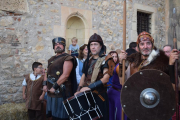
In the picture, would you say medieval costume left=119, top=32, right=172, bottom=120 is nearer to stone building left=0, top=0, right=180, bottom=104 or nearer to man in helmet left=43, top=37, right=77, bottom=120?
man in helmet left=43, top=37, right=77, bottom=120

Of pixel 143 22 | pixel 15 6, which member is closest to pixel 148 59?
pixel 15 6

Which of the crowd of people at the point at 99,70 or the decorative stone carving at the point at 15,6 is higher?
the decorative stone carving at the point at 15,6

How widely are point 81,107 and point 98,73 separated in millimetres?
581

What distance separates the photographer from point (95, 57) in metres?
3.07

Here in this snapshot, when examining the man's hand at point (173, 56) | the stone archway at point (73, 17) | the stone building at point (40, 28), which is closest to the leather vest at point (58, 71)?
the man's hand at point (173, 56)

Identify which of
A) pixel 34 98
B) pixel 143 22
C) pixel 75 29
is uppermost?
pixel 143 22

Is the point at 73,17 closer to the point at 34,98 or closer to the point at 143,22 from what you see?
the point at 34,98

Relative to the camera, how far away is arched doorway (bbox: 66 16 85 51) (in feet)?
21.6

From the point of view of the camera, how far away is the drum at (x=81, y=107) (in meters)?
2.57

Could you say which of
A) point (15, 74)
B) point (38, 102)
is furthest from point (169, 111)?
point (15, 74)

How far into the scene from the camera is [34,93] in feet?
14.6

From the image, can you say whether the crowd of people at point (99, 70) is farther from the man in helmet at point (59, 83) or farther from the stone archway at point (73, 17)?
the stone archway at point (73, 17)

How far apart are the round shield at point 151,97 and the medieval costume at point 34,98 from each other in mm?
2813

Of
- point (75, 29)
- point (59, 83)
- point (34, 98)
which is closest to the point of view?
point (59, 83)
